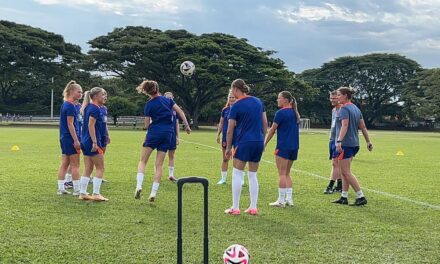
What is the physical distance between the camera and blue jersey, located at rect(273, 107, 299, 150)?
27.9ft

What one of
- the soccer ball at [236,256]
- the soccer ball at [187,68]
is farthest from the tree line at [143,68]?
the soccer ball at [236,256]

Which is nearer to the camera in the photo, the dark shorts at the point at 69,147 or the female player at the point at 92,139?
the female player at the point at 92,139

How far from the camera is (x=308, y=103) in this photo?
8656 cm

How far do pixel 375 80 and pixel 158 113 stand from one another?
8381cm

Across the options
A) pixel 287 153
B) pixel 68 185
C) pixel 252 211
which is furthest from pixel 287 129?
pixel 68 185

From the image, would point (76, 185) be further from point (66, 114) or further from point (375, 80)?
point (375, 80)

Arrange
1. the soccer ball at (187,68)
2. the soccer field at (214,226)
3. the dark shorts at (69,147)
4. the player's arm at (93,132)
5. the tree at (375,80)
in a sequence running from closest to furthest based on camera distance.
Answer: the soccer field at (214,226) → the player's arm at (93,132) → the dark shorts at (69,147) → the soccer ball at (187,68) → the tree at (375,80)

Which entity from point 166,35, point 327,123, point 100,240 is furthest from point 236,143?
point 327,123

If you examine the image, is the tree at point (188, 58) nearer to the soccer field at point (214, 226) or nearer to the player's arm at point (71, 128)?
the soccer field at point (214, 226)

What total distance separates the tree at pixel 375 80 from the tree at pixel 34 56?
43.2m

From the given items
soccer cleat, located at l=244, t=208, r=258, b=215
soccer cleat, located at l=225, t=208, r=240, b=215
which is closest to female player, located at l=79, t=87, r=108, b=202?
soccer cleat, located at l=225, t=208, r=240, b=215

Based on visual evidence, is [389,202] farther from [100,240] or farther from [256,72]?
[256,72]

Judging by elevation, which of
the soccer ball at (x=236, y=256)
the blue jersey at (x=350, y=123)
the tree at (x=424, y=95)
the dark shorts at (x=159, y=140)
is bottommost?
the soccer ball at (x=236, y=256)

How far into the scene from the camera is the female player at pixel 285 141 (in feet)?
27.9
